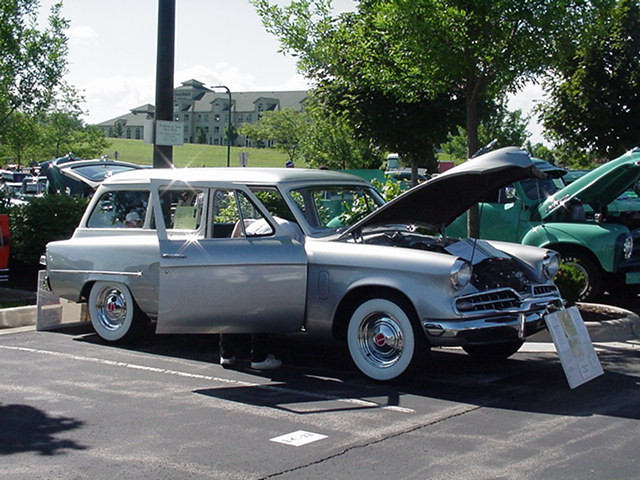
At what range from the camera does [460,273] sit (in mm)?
6832

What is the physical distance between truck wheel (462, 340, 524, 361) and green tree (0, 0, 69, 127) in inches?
598

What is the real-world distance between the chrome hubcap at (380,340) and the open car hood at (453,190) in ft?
3.08

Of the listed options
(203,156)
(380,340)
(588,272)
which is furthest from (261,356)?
(203,156)

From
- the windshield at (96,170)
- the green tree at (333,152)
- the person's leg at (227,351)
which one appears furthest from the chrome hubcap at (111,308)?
the green tree at (333,152)

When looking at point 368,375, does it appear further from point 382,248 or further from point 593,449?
point 593,449

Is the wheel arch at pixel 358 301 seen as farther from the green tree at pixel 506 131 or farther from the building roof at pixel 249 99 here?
the building roof at pixel 249 99

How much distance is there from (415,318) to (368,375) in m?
0.65

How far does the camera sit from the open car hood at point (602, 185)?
36.2 ft

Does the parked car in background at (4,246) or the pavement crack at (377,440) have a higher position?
the parked car in background at (4,246)

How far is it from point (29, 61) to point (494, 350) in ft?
56.1

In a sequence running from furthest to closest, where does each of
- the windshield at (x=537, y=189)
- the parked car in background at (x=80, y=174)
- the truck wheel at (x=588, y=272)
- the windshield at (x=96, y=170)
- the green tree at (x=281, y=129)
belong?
the green tree at (x=281, y=129)
the windshield at (x=96, y=170)
the parked car in background at (x=80, y=174)
the windshield at (x=537, y=189)
the truck wheel at (x=588, y=272)

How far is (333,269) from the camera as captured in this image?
24.3ft

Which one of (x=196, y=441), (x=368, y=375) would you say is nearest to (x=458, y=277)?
(x=368, y=375)

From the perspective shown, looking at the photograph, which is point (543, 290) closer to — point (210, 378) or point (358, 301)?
point (358, 301)
